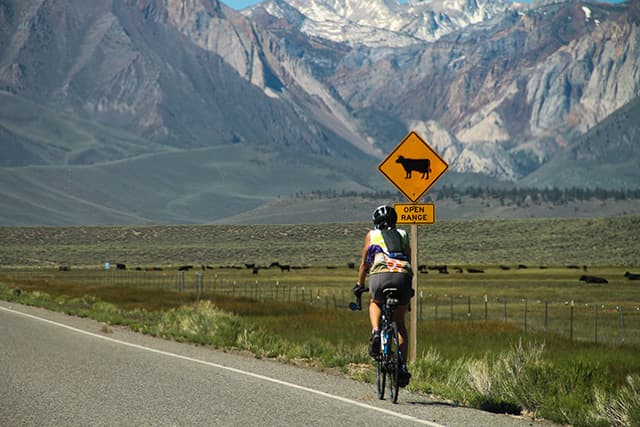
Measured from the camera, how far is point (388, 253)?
1389 centimetres

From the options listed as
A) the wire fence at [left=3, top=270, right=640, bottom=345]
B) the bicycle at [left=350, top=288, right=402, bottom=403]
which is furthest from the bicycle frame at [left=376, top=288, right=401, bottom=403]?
the wire fence at [left=3, top=270, right=640, bottom=345]

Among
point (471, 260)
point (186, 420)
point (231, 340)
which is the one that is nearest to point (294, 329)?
point (231, 340)

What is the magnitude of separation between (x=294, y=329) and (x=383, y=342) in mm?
14567

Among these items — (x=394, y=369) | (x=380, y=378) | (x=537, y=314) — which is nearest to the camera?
(x=394, y=369)

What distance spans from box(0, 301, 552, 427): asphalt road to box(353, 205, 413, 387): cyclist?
932mm

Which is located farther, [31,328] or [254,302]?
[254,302]

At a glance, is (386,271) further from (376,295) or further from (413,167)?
(413,167)

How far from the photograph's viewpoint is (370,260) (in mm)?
14102

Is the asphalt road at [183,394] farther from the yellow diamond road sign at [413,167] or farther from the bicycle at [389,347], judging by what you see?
the yellow diamond road sign at [413,167]

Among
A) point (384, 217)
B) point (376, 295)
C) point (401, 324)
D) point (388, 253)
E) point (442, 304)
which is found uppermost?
point (384, 217)

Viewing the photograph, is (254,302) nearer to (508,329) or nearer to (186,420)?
(508,329)

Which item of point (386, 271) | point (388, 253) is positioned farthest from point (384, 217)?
point (386, 271)

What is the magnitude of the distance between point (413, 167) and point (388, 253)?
370cm

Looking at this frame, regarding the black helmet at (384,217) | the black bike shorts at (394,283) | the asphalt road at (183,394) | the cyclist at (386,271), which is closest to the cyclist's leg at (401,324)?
the cyclist at (386,271)
